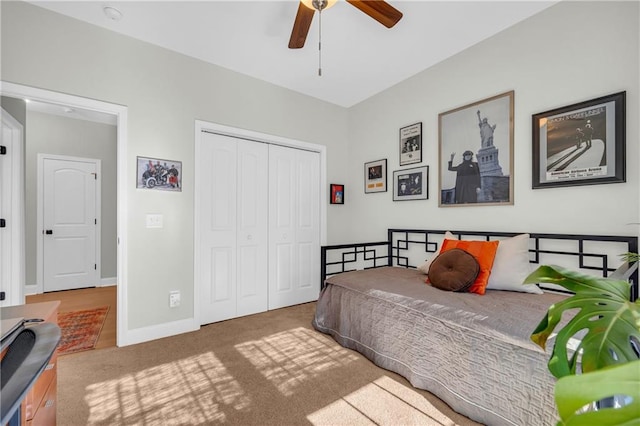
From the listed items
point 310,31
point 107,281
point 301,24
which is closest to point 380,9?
point 301,24

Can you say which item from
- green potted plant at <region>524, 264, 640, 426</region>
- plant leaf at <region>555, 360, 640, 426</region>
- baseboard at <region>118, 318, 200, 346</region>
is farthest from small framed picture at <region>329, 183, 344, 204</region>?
plant leaf at <region>555, 360, 640, 426</region>

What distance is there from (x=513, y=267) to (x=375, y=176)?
6.25 ft

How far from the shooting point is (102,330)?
272cm

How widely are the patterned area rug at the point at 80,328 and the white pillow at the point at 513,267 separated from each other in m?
3.38

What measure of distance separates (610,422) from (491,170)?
2.45 meters

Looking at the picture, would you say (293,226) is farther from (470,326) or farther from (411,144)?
(470,326)

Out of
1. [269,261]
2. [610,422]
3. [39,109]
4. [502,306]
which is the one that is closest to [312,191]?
[269,261]

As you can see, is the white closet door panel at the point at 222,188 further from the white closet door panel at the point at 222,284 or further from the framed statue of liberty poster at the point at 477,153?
the framed statue of liberty poster at the point at 477,153

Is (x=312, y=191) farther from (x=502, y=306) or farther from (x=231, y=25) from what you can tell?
(x=502, y=306)

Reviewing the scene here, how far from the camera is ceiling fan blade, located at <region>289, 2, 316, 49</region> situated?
5.88 feet

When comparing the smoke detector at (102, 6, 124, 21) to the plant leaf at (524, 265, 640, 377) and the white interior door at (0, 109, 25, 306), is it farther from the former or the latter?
the plant leaf at (524, 265, 640, 377)

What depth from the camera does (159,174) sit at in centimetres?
258

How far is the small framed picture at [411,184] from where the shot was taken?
2.98m

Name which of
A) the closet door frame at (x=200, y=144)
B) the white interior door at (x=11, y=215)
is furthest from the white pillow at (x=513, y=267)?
the white interior door at (x=11, y=215)
